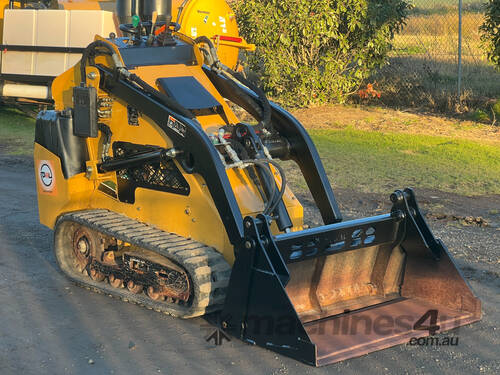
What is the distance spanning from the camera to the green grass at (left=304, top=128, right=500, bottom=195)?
1029cm

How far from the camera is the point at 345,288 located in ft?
19.7

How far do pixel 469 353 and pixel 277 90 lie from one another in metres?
10.8

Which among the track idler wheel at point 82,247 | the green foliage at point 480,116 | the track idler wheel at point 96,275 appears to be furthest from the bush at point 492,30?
the track idler wheel at point 96,275

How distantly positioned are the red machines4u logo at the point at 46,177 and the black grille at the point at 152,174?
2.12 feet

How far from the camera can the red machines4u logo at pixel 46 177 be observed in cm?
695

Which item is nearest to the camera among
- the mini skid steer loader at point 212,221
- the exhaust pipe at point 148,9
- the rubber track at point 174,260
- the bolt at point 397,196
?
the mini skid steer loader at point 212,221

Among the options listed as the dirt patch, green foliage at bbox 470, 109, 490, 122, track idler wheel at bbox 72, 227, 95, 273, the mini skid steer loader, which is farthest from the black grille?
green foliage at bbox 470, 109, 490, 122

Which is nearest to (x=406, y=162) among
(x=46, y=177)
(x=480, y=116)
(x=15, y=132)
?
(x=480, y=116)

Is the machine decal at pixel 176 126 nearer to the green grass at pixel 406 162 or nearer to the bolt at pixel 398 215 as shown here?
the bolt at pixel 398 215

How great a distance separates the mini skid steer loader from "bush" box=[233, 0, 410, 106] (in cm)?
813

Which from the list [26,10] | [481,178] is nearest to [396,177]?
[481,178]

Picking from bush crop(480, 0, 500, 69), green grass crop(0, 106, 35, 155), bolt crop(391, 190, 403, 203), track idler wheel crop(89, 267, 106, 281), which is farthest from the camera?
bush crop(480, 0, 500, 69)

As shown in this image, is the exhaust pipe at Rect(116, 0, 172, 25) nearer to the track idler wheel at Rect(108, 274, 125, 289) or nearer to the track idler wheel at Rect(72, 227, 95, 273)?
the track idler wheel at Rect(72, 227, 95, 273)

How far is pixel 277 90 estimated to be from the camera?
621 inches
